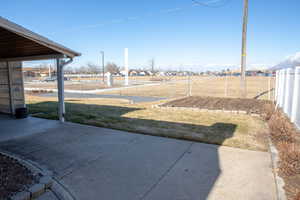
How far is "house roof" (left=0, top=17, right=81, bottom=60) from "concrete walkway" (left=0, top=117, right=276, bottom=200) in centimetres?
237

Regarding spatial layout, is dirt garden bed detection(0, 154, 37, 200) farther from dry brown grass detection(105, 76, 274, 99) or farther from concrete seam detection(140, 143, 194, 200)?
dry brown grass detection(105, 76, 274, 99)

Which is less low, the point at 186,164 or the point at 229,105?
the point at 229,105

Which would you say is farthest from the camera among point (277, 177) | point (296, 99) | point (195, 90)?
point (195, 90)

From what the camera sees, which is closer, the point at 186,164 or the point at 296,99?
the point at 186,164

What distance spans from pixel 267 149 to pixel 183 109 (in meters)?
4.75

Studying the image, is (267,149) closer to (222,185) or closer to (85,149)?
(222,185)

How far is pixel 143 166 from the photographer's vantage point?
353 cm

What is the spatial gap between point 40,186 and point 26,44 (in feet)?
13.3

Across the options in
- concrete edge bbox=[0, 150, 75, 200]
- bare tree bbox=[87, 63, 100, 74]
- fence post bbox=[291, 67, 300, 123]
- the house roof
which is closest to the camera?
concrete edge bbox=[0, 150, 75, 200]

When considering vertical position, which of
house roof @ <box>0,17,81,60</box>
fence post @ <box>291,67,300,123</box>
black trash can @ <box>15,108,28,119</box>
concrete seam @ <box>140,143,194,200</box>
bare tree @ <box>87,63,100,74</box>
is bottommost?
concrete seam @ <box>140,143,194,200</box>

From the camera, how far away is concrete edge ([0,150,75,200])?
2.54 metres

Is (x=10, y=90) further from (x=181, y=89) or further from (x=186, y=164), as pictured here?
(x=181, y=89)

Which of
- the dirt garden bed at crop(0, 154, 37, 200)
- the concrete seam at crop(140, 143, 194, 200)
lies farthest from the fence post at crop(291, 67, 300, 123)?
the dirt garden bed at crop(0, 154, 37, 200)

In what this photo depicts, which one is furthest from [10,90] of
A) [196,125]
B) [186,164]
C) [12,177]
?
[186,164]
